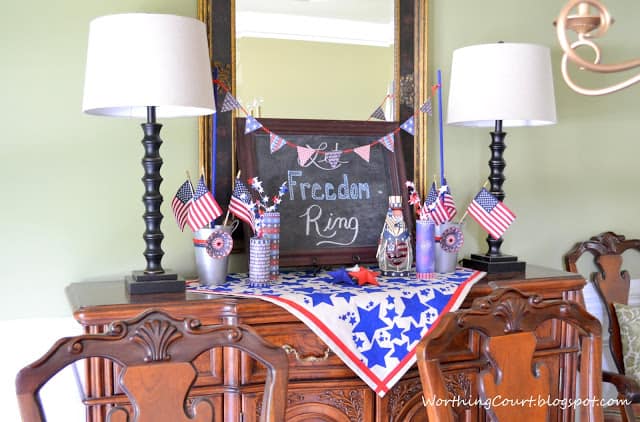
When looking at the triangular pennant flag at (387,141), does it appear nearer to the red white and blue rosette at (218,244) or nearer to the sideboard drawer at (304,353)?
the red white and blue rosette at (218,244)

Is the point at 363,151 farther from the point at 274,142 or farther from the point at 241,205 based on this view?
the point at 241,205

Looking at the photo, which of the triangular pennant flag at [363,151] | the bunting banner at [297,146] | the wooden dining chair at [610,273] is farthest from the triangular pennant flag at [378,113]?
the wooden dining chair at [610,273]

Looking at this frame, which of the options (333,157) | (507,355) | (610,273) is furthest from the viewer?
(610,273)

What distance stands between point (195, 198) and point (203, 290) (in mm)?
292

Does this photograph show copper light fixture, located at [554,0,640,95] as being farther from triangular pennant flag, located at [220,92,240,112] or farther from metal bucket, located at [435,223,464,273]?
triangular pennant flag, located at [220,92,240,112]

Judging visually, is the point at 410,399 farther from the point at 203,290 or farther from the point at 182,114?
the point at 182,114

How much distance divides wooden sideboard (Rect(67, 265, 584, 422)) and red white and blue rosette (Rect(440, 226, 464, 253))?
183 millimetres

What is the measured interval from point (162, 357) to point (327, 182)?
1.25m

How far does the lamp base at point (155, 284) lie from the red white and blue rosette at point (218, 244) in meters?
0.13

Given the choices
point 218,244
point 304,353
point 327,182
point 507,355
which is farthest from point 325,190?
point 507,355

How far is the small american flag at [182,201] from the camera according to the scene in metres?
2.12

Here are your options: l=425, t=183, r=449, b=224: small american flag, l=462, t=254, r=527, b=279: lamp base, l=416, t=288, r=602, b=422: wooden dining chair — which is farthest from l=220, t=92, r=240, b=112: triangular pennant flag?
l=416, t=288, r=602, b=422: wooden dining chair

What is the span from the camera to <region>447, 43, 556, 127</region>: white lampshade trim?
223cm

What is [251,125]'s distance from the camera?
7.54 feet
